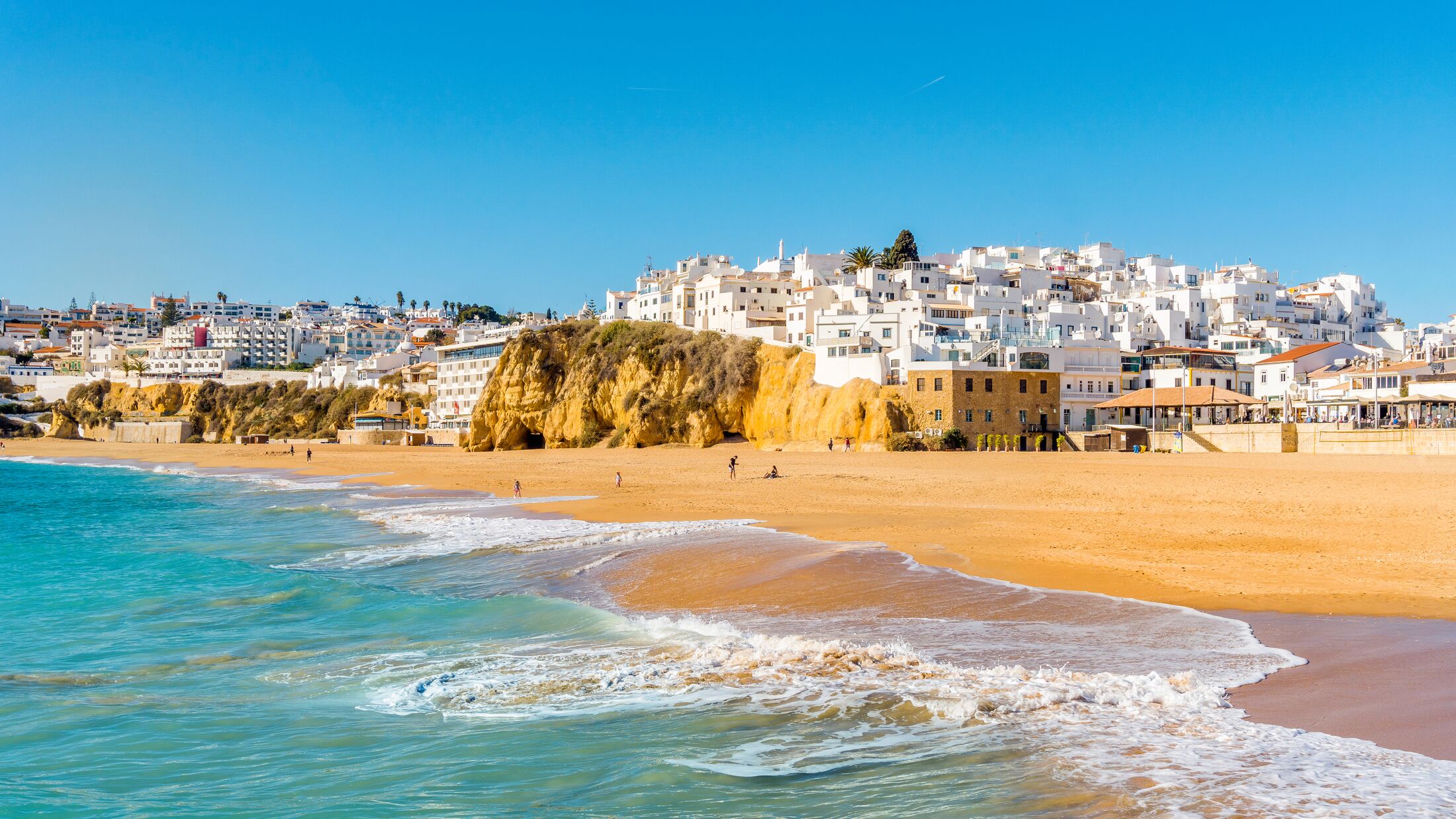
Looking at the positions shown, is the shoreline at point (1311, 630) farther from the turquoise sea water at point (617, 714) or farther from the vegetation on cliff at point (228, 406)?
the vegetation on cliff at point (228, 406)

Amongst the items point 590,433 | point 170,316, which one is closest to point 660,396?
point 590,433

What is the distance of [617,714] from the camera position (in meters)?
8.45

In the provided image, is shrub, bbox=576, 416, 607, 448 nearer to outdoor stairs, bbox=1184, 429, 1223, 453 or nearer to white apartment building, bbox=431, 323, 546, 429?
white apartment building, bbox=431, 323, 546, 429

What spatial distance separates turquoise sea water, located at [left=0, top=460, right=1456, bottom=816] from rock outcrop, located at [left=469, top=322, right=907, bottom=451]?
31.6 metres

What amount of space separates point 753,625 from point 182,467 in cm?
5812

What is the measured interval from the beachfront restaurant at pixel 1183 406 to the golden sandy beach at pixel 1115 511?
275 inches

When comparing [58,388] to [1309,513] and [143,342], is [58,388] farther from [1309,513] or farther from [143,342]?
[1309,513]

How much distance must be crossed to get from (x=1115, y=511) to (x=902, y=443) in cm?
2217

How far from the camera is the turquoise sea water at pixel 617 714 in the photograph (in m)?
6.52

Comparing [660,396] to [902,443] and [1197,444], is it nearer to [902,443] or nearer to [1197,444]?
[902,443]

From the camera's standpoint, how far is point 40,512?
106ft

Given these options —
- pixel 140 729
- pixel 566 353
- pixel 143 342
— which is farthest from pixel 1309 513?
pixel 143 342

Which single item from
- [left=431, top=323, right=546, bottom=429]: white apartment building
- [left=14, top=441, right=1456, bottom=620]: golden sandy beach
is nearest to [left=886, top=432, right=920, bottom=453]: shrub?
[left=14, top=441, right=1456, bottom=620]: golden sandy beach

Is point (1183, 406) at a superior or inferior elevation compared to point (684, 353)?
inferior
